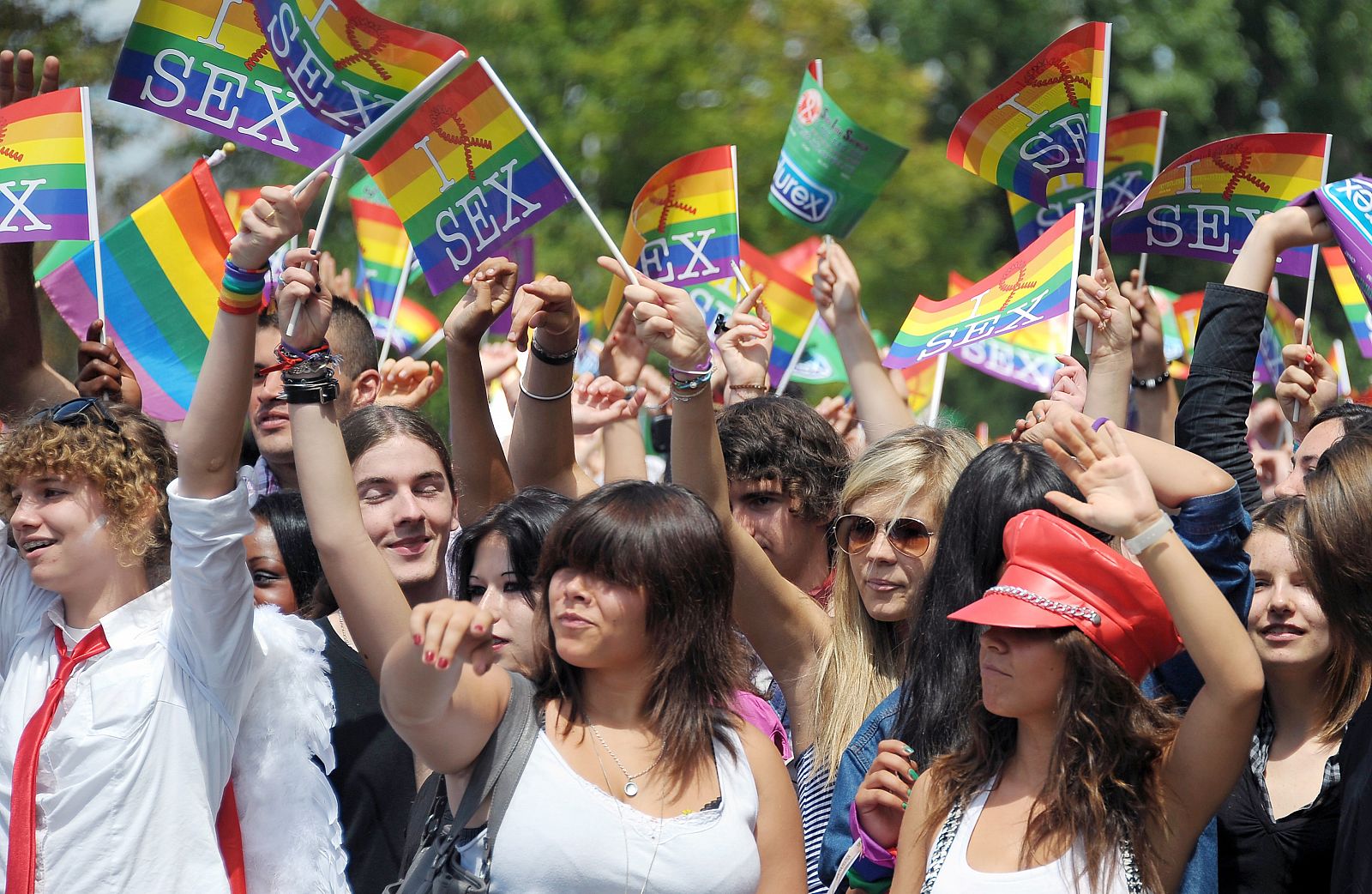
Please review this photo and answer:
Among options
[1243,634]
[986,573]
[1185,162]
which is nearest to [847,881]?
[986,573]

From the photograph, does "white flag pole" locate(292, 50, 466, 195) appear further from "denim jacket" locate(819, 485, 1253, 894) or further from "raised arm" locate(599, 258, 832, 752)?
"denim jacket" locate(819, 485, 1253, 894)

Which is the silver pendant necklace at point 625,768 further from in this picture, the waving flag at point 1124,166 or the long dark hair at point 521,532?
the waving flag at point 1124,166

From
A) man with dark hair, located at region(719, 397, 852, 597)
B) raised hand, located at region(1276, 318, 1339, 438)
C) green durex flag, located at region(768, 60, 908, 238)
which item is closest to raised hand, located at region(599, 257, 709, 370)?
man with dark hair, located at region(719, 397, 852, 597)

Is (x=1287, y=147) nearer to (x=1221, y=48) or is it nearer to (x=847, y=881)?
(x=847, y=881)

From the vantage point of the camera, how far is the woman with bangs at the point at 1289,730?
301 cm

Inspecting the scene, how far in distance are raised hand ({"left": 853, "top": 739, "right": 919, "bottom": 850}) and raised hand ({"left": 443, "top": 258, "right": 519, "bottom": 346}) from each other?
1577 mm

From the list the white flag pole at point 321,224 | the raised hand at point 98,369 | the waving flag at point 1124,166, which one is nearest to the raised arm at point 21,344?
the raised hand at point 98,369

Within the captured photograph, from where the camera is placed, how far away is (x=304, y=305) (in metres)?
3.26

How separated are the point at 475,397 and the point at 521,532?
853 millimetres

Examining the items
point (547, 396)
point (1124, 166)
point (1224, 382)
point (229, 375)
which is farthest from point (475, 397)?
point (1124, 166)

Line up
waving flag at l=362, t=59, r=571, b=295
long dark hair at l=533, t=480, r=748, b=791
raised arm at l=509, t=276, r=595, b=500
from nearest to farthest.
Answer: long dark hair at l=533, t=480, r=748, b=791, raised arm at l=509, t=276, r=595, b=500, waving flag at l=362, t=59, r=571, b=295

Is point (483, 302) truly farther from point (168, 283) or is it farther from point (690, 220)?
point (690, 220)

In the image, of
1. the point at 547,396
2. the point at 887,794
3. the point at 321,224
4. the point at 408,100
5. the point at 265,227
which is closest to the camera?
the point at 887,794

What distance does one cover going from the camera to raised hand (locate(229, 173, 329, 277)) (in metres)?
3.08
